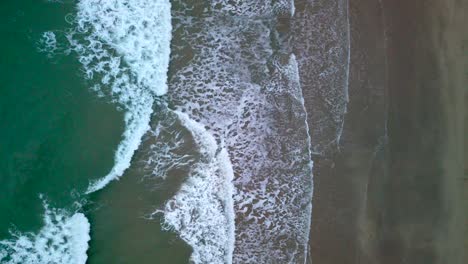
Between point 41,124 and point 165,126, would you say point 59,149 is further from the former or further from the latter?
point 165,126

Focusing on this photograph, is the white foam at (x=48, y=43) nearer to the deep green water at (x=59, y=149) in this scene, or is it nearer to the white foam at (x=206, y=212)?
the deep green water at (x=59, y=149)

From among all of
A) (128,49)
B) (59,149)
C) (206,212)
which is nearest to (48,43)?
(128,49)

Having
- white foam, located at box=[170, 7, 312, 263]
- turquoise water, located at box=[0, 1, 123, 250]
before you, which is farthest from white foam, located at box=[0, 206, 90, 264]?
white foam, located at box=[170, 7, 312, 263]

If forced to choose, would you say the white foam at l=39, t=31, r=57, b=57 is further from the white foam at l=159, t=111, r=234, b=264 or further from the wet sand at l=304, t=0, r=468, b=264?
the wet sand at l=304, t=0, r=468, b=264

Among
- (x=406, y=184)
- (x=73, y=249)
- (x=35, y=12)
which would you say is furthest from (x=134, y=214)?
(x=406, y=184)

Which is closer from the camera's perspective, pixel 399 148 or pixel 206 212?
pixel 206 212

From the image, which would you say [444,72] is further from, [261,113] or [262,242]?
[262,242]
